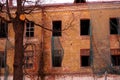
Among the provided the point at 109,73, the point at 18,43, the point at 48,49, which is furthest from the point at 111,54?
the point at 18,43

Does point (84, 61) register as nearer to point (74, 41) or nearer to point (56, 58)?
point (74, 41)

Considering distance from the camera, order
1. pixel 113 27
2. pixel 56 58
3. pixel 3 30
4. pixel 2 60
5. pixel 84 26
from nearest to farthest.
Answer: pixel 113 27, pixel 56 58, pixel 84 26, pixel 2 60, pixel 3 30

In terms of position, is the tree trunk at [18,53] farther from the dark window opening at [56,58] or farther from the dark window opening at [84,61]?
the dark window opening at [84,61]

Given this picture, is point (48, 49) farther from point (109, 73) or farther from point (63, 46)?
point (109, 73)

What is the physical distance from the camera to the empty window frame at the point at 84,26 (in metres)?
32.6

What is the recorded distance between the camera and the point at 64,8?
32.8m

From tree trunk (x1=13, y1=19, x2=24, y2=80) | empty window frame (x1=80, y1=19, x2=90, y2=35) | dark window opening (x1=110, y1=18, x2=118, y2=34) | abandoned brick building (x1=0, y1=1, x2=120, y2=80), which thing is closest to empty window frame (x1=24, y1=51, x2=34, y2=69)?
abandoned brick building (x1=0, y1=1, x2=120, y2=80)

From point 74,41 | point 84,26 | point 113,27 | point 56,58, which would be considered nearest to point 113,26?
point 113,27

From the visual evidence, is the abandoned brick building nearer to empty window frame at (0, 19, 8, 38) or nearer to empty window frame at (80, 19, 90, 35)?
empty window frame at (80, 19, 90, 35)

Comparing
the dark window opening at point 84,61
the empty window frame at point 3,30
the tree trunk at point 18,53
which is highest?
the empty window frame at point 3,30

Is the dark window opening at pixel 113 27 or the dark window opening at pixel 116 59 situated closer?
the dark window opening at pixel 116 59

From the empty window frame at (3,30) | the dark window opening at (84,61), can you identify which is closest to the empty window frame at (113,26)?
the dark window opening at (84,61)

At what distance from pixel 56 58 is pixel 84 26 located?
3992 millimetres

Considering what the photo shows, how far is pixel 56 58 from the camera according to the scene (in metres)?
32.5
